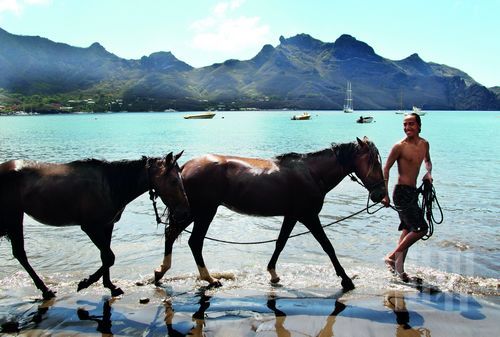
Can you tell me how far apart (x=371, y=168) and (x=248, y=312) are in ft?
11.8

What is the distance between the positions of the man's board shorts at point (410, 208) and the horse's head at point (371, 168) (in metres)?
→ 0.44

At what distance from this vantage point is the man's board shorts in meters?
8.15

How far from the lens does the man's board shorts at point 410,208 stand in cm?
815

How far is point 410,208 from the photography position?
821cm

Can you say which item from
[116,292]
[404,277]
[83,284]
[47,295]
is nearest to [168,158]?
[116,292]

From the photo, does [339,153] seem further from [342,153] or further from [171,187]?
[171,187]

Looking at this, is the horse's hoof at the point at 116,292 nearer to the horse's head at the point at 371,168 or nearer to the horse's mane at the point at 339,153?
the horse's mane at the point at 339,153

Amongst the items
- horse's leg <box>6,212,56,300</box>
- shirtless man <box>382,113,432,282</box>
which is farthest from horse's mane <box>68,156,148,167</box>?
shirtless man <box>382,113,432,282</box>

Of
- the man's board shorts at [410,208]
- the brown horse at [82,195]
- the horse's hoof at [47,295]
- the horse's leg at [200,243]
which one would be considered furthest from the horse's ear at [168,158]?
the man's board shorts at [410,208]

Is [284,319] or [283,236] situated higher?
[283,236]

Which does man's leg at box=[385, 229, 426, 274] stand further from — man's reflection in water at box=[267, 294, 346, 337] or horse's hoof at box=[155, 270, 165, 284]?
horse's hoof at box=[155, 270, 165, 284]

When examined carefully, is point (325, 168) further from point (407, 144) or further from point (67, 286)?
point (67, 286)

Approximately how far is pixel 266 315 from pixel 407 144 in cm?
421

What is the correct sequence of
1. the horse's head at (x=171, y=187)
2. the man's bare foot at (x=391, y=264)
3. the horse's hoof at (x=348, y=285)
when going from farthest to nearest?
the man's bare foot at (x=391, y=264)
the horse's hoof at (x=348, y=285)
the horse's head at (x=171, y=187)
